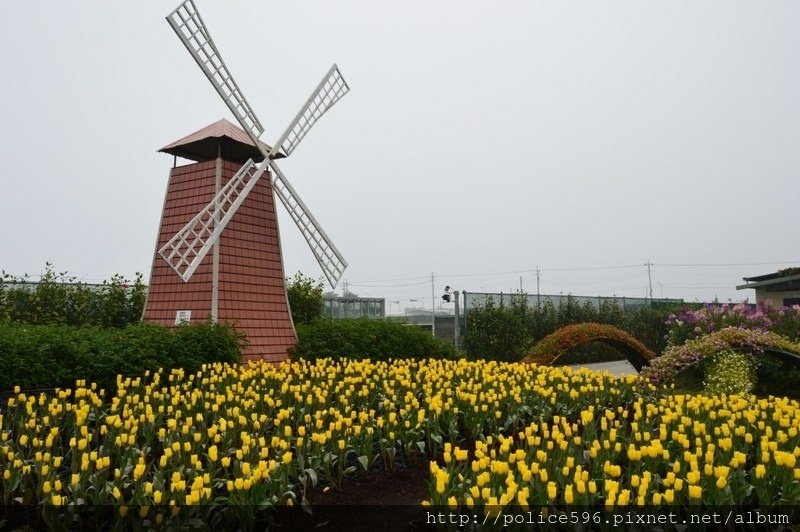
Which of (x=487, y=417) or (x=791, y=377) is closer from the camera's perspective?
(x=487, y=417)

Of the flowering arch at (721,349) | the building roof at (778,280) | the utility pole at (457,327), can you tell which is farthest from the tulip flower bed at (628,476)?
the building roof at (778,280)

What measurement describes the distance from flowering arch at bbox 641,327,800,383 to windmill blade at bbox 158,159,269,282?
8.99m

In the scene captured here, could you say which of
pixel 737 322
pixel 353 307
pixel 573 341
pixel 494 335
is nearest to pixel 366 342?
pixel 573 341

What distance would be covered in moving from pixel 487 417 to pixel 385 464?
58.4 inches

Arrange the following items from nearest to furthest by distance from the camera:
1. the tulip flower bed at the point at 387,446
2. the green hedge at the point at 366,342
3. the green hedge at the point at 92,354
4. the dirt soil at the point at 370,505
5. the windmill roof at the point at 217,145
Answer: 1. the tulip flower bed at the point at 387,446
2. the dirt soil at the point at 370,505
3. the green hedge at the point at 92,354
4. the green hedge at the point at 366,342
5. the windmill roof at the point at 217,145

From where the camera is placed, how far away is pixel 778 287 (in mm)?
28781

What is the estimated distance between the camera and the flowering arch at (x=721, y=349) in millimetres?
11516

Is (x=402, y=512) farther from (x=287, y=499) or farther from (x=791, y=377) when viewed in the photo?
(x=791, y=377)

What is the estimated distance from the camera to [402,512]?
4930 mm

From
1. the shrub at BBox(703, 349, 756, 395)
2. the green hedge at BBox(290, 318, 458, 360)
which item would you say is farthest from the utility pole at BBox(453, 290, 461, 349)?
the shrub at BBox(703, 349, 756, 395)

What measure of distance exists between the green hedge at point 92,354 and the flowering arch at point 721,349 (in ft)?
26.3

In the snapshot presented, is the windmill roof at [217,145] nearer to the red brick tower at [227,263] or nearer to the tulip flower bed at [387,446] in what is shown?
the red brick tower at [227,263]

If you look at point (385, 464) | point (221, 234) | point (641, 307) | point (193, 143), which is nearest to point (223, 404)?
point (385, 464)

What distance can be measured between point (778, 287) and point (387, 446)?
2863 cm
